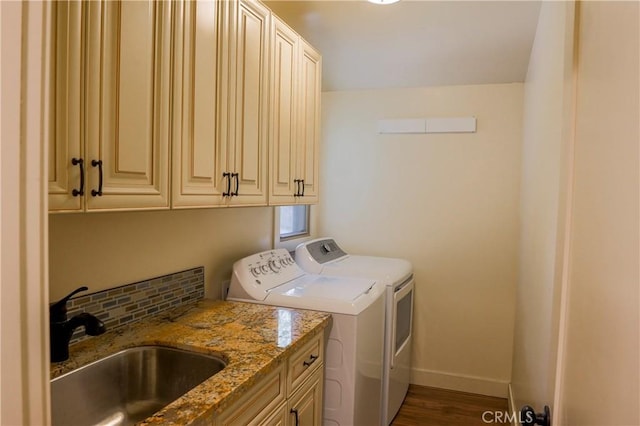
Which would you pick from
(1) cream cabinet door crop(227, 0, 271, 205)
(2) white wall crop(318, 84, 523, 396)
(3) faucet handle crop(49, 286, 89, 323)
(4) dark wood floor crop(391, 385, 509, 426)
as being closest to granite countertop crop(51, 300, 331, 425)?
(3) faucet handle crop(49, 286, 89, 323)

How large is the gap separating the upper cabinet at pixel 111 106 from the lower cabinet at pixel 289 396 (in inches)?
25.2

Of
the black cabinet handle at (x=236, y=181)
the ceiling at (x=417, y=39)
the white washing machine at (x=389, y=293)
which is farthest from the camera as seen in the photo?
the white washing machine at (x=389, y=293)

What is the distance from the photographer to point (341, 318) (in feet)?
6.44

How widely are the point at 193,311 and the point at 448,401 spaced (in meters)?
2.16

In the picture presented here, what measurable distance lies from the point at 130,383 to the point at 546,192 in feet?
5.38

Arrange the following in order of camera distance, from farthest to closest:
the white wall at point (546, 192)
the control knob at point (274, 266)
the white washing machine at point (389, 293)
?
the white washing machine at point (389, 293), the control knob at point (274, 266), the white wall at point (546, 192)

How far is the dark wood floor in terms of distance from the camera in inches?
113

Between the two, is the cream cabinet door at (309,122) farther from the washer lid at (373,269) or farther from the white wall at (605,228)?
the white wall at (605,228)

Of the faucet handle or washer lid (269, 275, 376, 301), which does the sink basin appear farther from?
washer lid (269, 275, 376, 301)

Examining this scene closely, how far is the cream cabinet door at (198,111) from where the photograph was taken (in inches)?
54.9

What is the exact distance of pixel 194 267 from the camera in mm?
2061

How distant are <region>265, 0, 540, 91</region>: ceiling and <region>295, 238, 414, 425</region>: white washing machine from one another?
4.17 feet

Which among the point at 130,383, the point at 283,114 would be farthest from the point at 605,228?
the point at 283,114

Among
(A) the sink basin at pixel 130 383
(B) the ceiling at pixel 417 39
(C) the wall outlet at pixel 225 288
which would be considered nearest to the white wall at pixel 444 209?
(B) the ceiling at pixel 417 39
